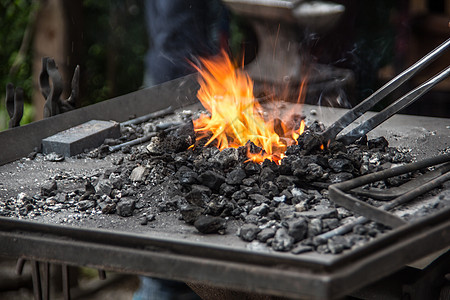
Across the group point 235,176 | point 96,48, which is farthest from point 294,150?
point 96,48

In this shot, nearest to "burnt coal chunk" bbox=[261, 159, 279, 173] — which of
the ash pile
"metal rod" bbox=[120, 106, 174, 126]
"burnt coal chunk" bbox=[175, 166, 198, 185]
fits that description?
the ash pile

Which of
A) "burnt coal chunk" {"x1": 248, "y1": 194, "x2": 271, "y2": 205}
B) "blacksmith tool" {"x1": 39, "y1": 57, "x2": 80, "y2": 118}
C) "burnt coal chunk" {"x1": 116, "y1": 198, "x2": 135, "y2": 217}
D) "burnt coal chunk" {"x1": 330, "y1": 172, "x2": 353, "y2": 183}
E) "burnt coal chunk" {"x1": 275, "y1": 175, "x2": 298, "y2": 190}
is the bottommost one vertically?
"burnt coal chunk" {"x1": 116, "y1": 198, "x2": 135, "y2": 217}

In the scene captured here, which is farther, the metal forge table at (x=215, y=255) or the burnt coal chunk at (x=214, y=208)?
the burnt coal chunk at (x=214, y=208)

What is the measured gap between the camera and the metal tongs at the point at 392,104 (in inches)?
80.1

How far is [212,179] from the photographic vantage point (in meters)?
1.91

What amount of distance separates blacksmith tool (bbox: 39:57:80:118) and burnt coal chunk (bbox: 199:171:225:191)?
1039mm

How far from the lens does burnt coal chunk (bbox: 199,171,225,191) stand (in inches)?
74.9

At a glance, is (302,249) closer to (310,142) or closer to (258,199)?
(258,199)

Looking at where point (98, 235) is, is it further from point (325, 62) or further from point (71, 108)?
point (325, 62)

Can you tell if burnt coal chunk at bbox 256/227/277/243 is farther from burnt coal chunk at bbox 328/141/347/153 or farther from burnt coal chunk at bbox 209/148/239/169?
burnt coal chunk at bbox 328/141/347/153

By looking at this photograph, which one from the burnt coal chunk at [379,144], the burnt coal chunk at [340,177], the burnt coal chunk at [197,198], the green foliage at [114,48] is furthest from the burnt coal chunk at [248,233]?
the green foliage at [114,48]

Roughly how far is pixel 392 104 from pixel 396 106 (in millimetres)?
50

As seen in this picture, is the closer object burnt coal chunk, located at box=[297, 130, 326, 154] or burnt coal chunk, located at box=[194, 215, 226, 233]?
burnt coal chunk, located at box=[194, 215, 226, 233]

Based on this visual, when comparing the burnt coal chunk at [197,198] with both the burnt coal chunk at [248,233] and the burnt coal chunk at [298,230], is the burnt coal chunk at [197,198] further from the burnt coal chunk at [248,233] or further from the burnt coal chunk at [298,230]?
the burnt coal chunk at [298,230]
